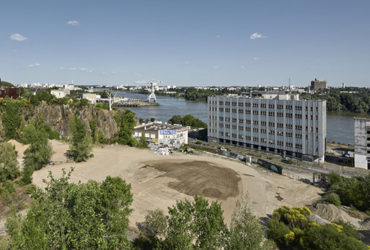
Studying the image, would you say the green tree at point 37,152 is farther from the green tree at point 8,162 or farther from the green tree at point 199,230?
the green tree at point 199,230

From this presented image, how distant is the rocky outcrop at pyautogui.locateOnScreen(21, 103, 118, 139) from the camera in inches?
1816

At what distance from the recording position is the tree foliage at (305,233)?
1284cm

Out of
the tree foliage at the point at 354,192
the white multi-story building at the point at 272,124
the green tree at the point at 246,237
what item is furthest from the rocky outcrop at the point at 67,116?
the green tree at the point at 246,237

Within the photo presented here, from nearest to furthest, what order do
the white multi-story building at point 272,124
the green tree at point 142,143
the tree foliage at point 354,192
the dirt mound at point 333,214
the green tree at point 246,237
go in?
the green tree at point 246,237 < the dirt mound at point 333,214 < the tree foliage at point 354,192 < the white multi-story building at point 272,124 < the green tree at point 142,143

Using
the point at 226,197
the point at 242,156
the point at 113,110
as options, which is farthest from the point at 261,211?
the point at 113,110

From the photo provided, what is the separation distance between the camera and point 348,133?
5438 centimetres

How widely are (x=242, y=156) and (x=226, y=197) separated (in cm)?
1383

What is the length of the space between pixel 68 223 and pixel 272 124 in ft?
112

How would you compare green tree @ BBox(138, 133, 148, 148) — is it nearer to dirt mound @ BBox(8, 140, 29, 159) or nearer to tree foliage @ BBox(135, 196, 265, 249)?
dirt mound @ BBox(8, 140, 29, 159)

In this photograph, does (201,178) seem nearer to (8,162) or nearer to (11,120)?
(8,162)

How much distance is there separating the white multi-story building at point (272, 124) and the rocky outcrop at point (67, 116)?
1911 cm

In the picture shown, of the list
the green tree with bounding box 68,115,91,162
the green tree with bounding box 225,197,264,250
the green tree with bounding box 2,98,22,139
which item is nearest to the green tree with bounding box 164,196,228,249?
the green tree with bounding box 225,197,264,250

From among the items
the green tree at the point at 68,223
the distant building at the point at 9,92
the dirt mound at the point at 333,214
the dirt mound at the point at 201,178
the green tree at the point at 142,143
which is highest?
the distant building at the point at 9,92

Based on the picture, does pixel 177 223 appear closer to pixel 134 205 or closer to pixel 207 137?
pixel 134 205
